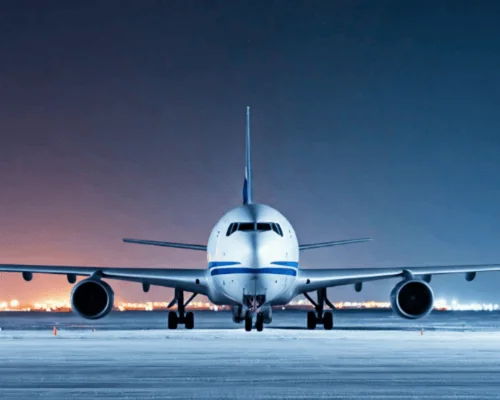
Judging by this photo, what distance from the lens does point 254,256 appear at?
1284 inches

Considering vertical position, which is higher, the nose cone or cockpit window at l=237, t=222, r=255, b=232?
cockpit window at l=237, t=222, r=255, b=232

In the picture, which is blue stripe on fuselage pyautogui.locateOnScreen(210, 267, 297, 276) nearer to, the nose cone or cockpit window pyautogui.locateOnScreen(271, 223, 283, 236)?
the nose cone

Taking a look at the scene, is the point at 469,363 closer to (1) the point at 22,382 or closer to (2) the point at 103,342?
(1) the point at 22,382

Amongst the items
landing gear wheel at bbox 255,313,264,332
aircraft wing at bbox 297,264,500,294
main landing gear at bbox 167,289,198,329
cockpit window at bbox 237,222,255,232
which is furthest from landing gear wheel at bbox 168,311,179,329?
cockpit window at bbox 237,222,255,232

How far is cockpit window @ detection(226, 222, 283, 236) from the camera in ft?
110

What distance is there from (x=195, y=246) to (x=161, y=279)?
5.42 feet

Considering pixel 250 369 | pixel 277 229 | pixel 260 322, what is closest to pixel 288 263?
pixel 277 229

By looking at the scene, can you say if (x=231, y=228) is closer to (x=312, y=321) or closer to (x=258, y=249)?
(x=258, y=249)

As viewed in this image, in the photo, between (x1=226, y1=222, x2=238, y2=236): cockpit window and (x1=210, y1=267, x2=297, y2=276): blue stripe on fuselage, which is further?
(x1=226, y1=222, x2=238, y2=236): cockpit window

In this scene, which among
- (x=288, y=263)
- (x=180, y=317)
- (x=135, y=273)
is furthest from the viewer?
(x=180, y=317)

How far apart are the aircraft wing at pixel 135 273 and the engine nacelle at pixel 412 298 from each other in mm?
6548

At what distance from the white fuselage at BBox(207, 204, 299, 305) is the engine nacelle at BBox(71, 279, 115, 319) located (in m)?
3.49

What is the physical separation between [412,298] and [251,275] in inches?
262

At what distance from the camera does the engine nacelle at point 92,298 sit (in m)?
35.4
